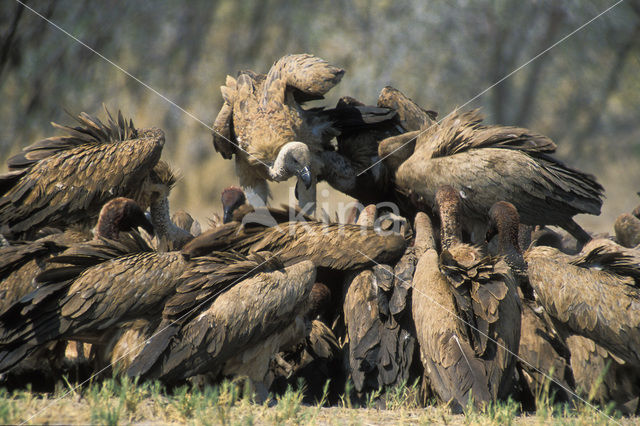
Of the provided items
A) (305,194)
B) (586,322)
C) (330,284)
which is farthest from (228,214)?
(586,322)

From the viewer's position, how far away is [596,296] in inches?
184

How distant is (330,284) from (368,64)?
32.8 ft

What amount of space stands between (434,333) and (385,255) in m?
0.90

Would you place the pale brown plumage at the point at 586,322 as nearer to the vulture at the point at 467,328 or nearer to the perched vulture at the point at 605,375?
the perched vulture at the point at 605,375

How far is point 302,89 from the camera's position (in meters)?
7.14

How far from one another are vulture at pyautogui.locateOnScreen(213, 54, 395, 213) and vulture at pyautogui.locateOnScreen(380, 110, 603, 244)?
100 cm

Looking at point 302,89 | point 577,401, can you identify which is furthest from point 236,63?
point 577,401

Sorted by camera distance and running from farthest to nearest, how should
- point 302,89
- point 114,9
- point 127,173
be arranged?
point 114,9, point 302,89, point 127,173

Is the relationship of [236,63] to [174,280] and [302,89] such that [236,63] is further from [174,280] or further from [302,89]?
[174,280]

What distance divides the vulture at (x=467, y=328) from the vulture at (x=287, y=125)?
2.53 m

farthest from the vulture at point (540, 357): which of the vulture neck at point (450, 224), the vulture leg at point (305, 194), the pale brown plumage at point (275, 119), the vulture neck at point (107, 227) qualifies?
the vulture neck at point (107, 227)

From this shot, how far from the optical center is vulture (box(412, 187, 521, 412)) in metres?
4.23

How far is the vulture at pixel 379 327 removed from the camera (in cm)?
466

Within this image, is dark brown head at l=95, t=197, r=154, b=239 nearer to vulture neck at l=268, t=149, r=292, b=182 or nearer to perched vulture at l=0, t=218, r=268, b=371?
perched vulture at l=0, t=218, r=268, b=371
